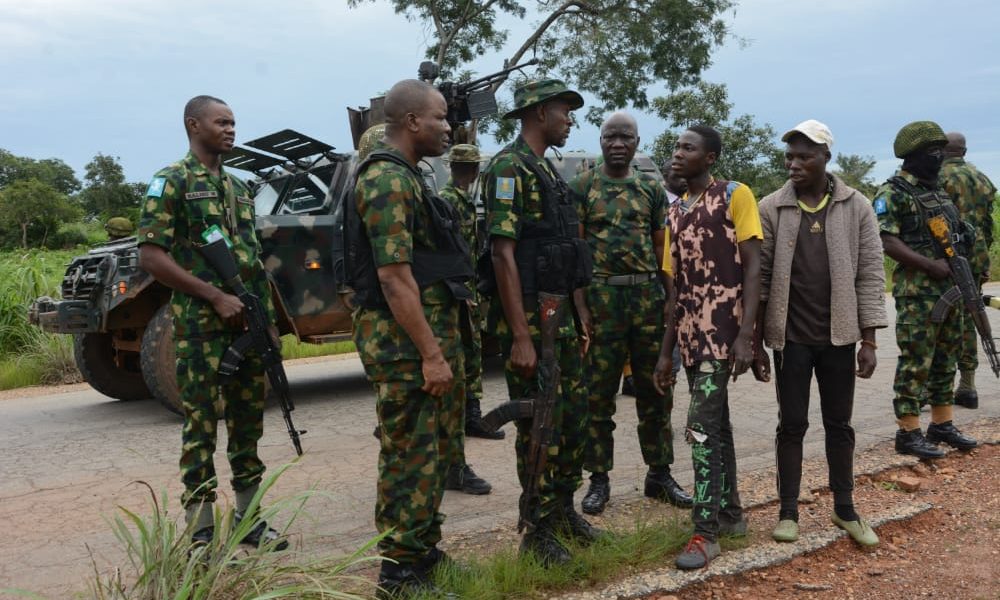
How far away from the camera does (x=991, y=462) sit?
179 inches

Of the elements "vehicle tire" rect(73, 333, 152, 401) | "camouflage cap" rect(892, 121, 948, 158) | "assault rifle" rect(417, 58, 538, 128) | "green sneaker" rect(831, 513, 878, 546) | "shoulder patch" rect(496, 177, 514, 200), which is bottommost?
"green sneaker" rect(831, 513, 878, 546)

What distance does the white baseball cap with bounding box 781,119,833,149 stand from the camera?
332cm

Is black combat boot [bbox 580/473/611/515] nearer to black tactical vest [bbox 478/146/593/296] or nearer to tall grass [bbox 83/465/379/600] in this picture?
black tactical vest [bbox 478/146/593/296]

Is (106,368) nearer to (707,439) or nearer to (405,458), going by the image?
(405,458)

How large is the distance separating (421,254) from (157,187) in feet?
4.02

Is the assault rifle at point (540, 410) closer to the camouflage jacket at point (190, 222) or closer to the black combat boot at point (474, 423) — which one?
the camouflage jacket at point (190, 222)

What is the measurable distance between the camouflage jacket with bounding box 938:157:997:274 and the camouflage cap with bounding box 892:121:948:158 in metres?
0.82

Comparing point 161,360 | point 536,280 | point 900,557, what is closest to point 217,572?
point 536,280

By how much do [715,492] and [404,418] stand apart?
1.25m

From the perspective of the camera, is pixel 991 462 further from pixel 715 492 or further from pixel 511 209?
pixel 511 209

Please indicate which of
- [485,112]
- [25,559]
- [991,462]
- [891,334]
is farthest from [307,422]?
[891,334]

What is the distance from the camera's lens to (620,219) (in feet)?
13.2

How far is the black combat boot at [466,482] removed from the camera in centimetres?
430

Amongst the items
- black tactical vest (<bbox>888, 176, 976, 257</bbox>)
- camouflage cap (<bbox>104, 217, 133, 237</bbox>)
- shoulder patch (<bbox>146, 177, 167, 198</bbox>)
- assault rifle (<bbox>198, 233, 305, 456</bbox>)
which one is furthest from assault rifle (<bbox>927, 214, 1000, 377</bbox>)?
camouflage cap (<bbox>104, 217, 133, 237</bbox>)
